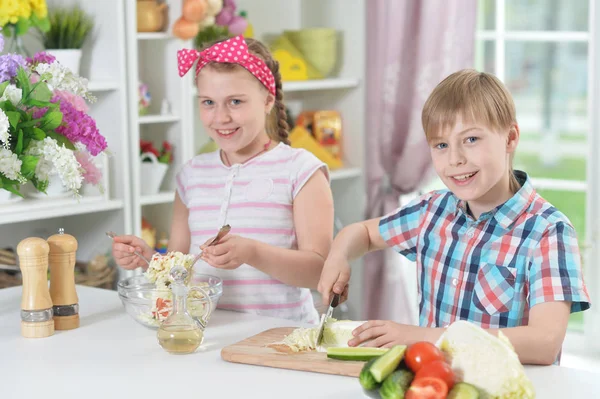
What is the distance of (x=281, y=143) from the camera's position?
85.2 inches

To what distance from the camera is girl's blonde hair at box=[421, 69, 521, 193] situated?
1622 mm

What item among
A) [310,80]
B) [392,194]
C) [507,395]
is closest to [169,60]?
[310,80]

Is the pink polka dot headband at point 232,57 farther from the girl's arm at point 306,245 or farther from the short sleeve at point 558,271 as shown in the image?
the short sleeve at point 558,271

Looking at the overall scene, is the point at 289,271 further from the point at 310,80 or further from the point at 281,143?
the point at 310,80

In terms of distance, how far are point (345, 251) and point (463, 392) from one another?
66cm

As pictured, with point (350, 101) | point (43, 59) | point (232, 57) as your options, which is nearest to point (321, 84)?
point (350, 101)

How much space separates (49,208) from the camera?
8.95ft

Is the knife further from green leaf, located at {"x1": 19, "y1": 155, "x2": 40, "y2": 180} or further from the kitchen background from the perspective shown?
the kitchen background

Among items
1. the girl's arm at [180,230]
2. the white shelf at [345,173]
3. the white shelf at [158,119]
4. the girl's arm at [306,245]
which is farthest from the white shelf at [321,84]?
the girl's arm at [306,245]

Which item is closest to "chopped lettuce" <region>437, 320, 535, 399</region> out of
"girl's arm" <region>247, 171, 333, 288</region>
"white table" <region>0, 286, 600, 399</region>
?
"white table" <region>0, 286, 600, 399</region>

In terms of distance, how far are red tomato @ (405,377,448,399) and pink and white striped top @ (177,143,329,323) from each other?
0.88 m

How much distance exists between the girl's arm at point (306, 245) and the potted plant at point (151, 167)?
1091mm

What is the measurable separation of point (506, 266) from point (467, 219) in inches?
5.6

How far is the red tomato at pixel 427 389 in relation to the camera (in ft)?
3.74
